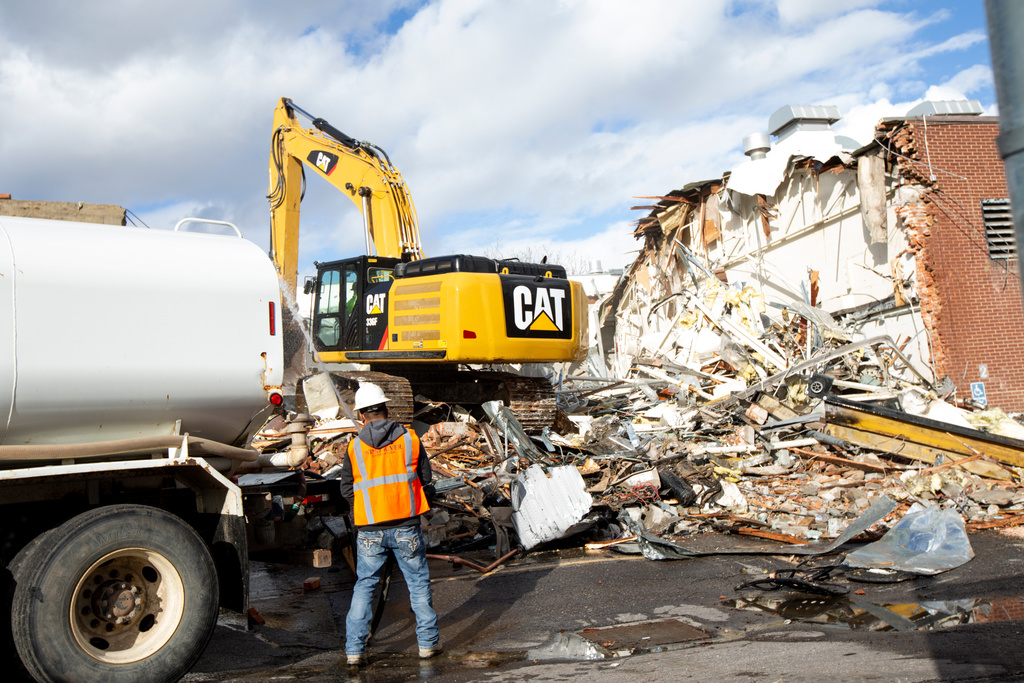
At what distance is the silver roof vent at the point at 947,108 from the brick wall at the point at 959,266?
0.65 m

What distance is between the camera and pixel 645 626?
5.96m

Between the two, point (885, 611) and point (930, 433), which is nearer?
point (885, 611)

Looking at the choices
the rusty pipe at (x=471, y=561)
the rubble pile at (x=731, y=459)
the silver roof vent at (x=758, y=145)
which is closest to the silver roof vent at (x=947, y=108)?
the silver roof vent at (x=758, y=145)

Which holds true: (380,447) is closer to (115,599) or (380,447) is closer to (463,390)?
(115,599)

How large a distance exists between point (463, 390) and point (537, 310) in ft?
8.65

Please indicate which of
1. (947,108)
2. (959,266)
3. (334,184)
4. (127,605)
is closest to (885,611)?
(127,605)

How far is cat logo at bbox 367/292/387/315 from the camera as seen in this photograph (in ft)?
40.9

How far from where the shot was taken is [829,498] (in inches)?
381

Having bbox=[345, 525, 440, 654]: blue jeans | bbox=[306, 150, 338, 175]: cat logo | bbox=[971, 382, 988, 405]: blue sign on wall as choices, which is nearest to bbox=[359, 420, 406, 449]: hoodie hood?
bbox=[345, 525, 440, 654]: blue jeans

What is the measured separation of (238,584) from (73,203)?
2.72m

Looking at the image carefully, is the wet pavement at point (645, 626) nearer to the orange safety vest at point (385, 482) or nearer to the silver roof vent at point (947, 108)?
the orange safety vest at point (385, 482)

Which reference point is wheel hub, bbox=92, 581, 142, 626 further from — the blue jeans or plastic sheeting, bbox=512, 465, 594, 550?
plastic sheeting, bbox=512, 465, 594, 550

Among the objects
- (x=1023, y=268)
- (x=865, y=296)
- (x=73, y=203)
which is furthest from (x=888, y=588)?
(x=865, y=296)

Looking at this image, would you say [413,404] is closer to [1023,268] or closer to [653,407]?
[653,407]
